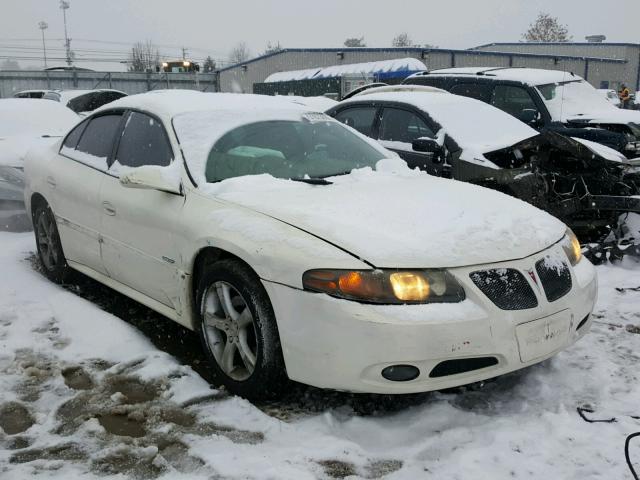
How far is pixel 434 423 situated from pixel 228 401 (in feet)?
3.26

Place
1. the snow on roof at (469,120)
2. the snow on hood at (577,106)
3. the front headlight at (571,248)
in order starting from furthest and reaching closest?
the snow on hood at (577,106)
the snow on roof at (469,120)
the front headlight at (571,248)

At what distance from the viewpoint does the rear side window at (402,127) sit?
6.53 metres

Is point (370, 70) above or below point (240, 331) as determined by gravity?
above

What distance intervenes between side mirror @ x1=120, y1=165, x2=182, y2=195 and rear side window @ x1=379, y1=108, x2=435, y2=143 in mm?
3465

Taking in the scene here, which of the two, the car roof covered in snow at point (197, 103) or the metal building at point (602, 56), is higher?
the metal building at point (602, 56)

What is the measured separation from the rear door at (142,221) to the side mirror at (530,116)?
256 inches

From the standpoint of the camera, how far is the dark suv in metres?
8.97

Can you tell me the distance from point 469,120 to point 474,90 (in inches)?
132

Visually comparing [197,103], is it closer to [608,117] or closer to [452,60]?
[608,117]

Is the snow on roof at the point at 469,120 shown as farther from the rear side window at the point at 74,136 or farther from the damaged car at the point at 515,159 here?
the rear side window at the point at 74,136

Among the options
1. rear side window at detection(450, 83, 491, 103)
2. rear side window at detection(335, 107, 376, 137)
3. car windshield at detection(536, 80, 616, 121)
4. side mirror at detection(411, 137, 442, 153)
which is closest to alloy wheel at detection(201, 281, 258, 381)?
side mirror at detection(411, 137, 442, 153)

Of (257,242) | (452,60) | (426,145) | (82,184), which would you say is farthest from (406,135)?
(452,60)

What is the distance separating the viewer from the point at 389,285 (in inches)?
105

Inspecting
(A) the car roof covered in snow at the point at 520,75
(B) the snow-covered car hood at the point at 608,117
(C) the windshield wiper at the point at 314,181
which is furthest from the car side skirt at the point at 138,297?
(B) the snow-covered car hood at the point at 608,117
